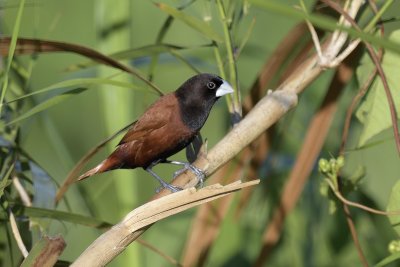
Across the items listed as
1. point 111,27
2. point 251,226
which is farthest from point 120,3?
point 251,226

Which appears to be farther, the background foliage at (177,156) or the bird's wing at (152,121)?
the bird's wing at (152,121)

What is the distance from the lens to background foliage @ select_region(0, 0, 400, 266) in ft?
5.33

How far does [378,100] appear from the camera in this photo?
1.67 metres

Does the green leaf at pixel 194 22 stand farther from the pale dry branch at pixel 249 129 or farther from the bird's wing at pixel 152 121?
the bird's wing at pixel 152 121

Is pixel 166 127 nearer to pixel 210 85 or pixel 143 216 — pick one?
pixel 210 85

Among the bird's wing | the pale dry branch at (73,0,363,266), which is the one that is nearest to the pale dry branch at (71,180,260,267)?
the pale dry branch at (73,0,363,266)

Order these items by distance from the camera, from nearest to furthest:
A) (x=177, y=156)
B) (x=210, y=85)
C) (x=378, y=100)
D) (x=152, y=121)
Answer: (x=378, y=100), (x=152, y=121), (x=210, y=85), (x=177, y=156)

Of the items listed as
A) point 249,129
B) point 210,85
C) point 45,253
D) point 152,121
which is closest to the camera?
point 45,253

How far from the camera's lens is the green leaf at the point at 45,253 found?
129cm

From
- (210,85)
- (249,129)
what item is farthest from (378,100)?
(210,85)

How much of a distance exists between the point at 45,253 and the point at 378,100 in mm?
759

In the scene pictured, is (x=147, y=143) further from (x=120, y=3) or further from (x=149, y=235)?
(x=149, y=235)

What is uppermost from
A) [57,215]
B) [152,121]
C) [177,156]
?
[152,121]

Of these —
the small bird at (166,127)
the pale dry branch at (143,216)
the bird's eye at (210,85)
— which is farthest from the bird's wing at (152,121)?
the pale dry branch at (143,216)
